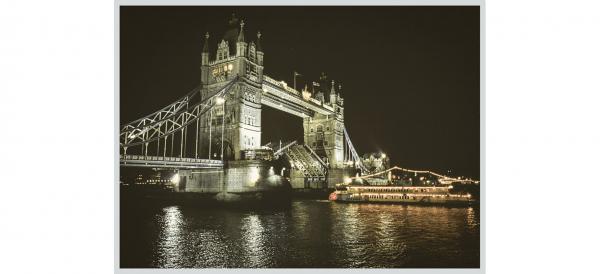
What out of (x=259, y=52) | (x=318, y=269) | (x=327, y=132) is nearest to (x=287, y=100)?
(x=259, y=52)

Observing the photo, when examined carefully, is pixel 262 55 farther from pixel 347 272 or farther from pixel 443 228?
pixel 347 272

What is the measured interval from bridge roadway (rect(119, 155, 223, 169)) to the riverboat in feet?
56.5

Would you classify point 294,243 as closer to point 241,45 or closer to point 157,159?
point 157,159

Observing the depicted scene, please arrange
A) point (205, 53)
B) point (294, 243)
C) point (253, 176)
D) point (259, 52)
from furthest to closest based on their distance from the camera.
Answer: point (259, 52)
point (205, 53)
point (253, 176)
point (294, 243)

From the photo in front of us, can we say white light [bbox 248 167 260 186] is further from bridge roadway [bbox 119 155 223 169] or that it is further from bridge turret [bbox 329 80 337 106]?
bridge turret [bbox 329 80 337 106]

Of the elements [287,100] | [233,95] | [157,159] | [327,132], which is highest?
[287,100]

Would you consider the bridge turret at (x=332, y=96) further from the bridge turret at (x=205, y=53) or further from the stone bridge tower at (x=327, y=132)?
the bridge turret at (x=205, y=53)

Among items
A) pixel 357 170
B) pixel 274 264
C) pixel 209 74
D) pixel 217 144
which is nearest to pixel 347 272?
pixel 274 264

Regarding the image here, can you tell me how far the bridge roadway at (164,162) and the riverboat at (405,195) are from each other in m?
17.2

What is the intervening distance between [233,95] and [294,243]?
2270 cm

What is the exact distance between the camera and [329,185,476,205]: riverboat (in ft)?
129

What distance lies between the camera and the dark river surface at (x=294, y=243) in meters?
13.6

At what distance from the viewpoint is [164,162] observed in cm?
2516

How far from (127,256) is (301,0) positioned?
1050 centimetres
